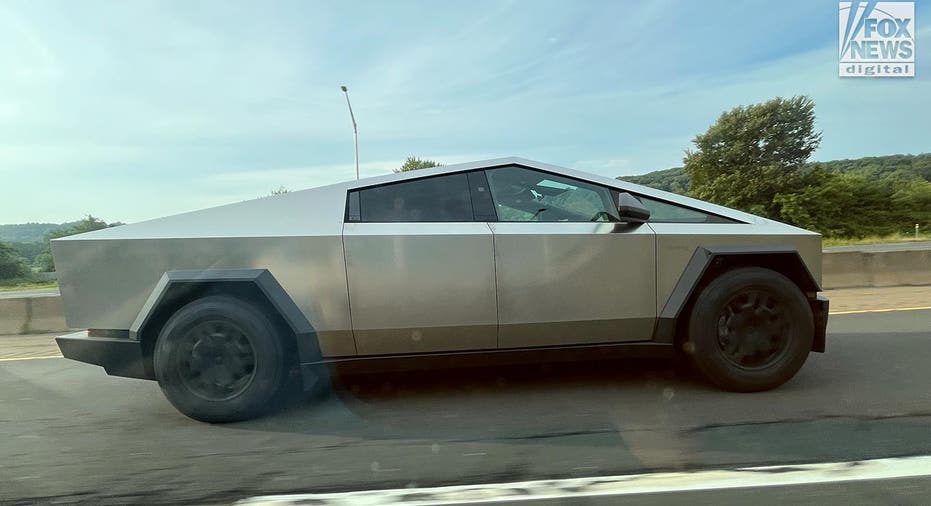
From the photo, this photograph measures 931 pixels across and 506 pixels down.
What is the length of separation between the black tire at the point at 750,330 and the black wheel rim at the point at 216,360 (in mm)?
2751

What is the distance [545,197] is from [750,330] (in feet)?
5.10

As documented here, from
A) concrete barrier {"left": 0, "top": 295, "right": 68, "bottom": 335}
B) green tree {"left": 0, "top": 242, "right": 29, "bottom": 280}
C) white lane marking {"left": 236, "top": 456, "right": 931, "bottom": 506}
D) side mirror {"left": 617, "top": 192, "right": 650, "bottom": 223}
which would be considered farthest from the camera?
green tree {"left": 0, "top": 242, "right": 29, "bottom": 280}

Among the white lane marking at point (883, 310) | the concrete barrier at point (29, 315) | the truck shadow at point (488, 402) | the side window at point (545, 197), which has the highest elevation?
the side window at point (545, 197)

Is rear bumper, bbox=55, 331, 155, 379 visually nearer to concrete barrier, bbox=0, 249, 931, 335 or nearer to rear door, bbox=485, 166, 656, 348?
rear door, bbox=485, 166, 656, 348

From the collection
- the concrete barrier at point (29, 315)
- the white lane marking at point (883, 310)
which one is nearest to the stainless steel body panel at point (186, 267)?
the concrete barrier at point (29, 315)

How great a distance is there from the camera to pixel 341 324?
137 inches

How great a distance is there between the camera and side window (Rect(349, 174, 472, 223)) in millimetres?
3633

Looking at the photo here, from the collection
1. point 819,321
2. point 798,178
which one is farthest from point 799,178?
point 819,321

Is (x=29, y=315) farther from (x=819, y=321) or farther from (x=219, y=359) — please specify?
(x=819, y=321)

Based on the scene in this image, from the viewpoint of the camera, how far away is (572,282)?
142 inches

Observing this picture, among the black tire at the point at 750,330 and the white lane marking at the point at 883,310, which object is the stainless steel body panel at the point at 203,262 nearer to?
the black tire at the point at 750,330

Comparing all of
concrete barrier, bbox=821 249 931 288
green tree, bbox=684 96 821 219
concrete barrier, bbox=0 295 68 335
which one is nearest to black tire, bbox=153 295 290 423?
concrete barrier, bbox=0 295 68 335

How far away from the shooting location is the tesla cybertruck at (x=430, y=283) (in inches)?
134

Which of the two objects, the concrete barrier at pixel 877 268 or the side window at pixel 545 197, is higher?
the side window at pixel 545 197
